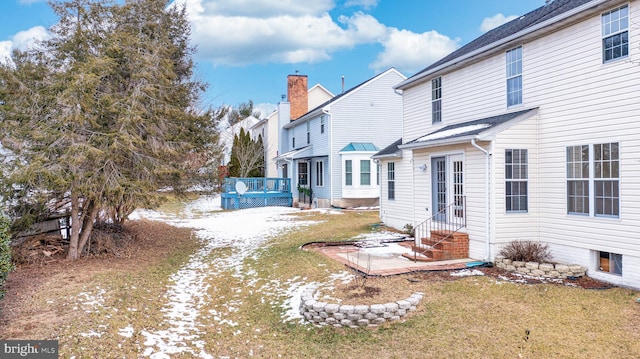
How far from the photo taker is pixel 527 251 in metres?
8.75

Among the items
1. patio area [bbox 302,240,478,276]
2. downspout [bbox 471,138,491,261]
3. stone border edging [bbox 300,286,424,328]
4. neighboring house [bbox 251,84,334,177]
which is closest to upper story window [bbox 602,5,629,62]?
downspout [bbox 471,138,491,261]

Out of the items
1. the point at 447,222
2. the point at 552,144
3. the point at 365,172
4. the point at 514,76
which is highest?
the point at 514,76

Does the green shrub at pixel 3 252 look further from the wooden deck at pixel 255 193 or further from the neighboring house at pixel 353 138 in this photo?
the wooden deck at pixel 255 193

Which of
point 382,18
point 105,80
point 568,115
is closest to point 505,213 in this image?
point 568,115

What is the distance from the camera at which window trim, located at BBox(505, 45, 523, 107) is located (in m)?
9.86

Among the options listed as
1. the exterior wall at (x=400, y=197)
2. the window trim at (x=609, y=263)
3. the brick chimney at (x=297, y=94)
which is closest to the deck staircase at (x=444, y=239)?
the exterior wall at (x=400, y=197)

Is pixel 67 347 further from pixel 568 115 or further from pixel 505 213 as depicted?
pixel 568 115

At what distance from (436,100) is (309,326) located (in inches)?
349

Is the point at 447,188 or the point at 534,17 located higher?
the point at 534,17

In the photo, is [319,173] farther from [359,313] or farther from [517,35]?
[359,313]

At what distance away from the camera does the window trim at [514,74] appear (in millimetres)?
9859

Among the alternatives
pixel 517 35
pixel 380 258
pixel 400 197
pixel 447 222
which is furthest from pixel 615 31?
pixel 400 197

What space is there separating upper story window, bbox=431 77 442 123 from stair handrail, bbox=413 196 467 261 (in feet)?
10.9

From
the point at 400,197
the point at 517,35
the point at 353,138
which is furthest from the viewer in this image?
the point at 353,138
